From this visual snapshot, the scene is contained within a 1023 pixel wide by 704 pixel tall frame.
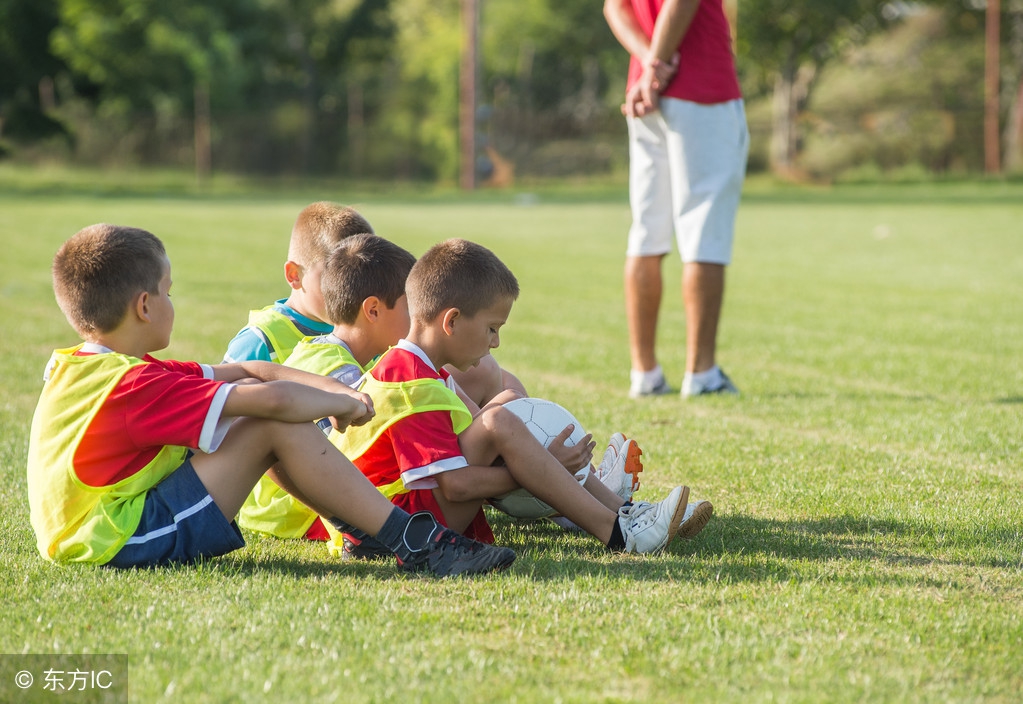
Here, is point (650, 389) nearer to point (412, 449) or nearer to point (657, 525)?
point (657, 525)

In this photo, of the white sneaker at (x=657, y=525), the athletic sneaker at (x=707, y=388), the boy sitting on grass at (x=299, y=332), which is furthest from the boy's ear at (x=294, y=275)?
the athletic sneaker at (x=707, y=388)

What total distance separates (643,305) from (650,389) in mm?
442

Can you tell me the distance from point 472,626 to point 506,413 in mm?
719

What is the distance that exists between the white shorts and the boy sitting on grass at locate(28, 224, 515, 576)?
3.15 metres

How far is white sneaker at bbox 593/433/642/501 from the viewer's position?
3.53m

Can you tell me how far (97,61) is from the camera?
35375 millimetres

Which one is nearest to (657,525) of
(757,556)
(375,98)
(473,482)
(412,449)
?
(757,556)

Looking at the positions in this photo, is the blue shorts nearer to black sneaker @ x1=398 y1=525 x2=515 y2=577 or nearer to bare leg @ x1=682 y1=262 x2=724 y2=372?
black sneaker @ x1=398 y1=525 x2=515 y2=577

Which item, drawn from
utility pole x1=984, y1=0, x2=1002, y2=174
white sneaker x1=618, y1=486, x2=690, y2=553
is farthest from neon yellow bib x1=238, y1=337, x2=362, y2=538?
utility pole x1=984, y1=0, x2=1002, y2=174

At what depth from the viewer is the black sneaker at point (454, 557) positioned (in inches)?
114

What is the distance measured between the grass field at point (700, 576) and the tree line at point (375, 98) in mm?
26949

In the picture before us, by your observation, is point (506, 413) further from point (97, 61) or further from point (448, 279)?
point (97, 61)

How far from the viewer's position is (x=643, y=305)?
584 centimetres

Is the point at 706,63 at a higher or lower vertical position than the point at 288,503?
higher
